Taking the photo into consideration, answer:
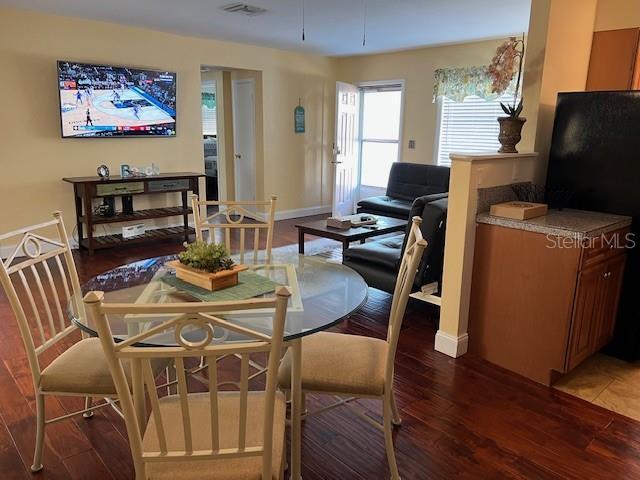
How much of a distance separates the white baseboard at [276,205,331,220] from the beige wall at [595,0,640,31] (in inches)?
185

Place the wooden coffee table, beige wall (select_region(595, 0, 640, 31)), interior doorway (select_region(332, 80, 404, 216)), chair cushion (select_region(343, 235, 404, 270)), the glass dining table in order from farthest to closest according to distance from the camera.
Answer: interior doorway (select_region(332, 80, 404, 216)), the wooden coffee table, chair cushion (select_region(343, 235, 404, 270)), beige wall (select_region(595, 0, 640, 31)), the glass dining table

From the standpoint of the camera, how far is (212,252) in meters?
1.89

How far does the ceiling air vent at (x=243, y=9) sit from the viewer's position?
415cm

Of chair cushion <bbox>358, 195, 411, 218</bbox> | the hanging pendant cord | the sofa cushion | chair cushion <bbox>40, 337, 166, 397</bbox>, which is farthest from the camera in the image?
the sofa cushion

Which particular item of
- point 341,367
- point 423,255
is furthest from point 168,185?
point 341,367

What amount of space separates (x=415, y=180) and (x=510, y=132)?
323 cm

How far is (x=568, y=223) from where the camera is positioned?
8.31 ft

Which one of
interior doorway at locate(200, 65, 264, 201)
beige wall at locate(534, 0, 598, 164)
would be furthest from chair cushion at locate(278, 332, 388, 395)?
interior doorway at locate(200, 65, 264, 201)

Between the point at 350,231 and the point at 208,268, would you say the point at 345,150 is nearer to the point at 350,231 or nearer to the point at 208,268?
the point at 350,231

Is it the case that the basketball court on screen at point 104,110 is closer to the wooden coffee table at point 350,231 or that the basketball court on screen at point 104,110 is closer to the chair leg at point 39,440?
the wooden coffee table at point 350,231

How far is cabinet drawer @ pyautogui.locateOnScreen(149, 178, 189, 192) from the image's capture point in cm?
527

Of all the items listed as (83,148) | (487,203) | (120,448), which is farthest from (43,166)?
(487,203)

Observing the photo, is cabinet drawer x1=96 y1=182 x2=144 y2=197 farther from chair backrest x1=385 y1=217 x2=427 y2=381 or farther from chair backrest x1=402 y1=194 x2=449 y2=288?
chair backrest x1=385 y1=217 x2=427 y2=381

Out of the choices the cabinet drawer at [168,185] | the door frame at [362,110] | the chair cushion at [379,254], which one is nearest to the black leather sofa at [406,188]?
the door frame at [362,110]
